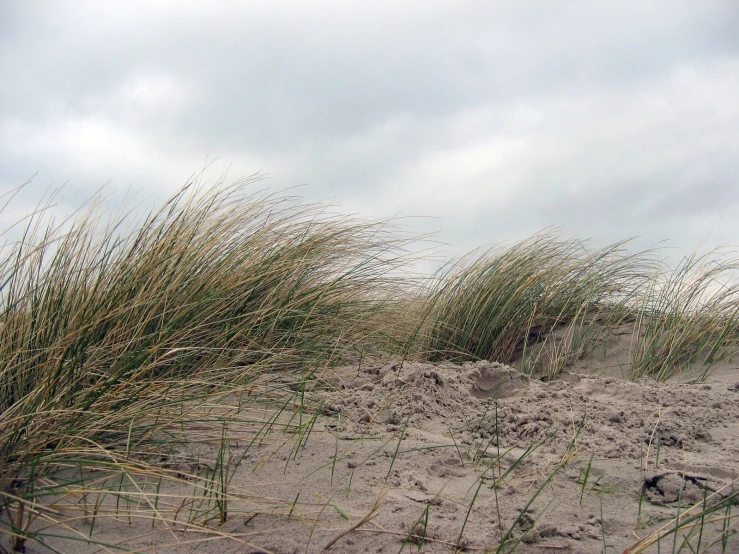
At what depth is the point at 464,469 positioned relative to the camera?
221 centimetres

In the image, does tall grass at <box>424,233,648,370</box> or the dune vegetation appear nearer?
the dune vegetation

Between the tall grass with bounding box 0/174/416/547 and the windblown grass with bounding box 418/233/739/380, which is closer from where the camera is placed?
the tall grass with bounding box 0/174/416/547

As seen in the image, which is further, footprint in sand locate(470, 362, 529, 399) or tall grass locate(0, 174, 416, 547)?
footprint in sand locate(470, 362, 529, 399)

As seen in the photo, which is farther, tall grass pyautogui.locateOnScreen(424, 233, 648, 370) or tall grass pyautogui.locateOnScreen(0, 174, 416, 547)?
tall grass pyautogui.locateOnScreen(424, 233, 648, 370)

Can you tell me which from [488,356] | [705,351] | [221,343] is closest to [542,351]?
[488,356]

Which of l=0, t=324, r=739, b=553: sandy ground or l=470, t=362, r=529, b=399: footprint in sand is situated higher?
l=470, t=362, r=529, b=399: footprint in sand

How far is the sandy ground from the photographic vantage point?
5.65 ft

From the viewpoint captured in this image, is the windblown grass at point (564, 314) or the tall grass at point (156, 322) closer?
the tall grass at point (156, 322)

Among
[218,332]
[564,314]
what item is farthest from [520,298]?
[218,332]

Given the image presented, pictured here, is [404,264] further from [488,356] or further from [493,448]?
[493,448]

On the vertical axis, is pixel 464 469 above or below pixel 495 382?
below

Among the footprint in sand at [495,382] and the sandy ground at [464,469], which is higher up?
the footprint in sand at [495,382]

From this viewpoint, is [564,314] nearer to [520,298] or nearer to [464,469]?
[520,298]

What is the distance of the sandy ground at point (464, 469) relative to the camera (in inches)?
67.7
